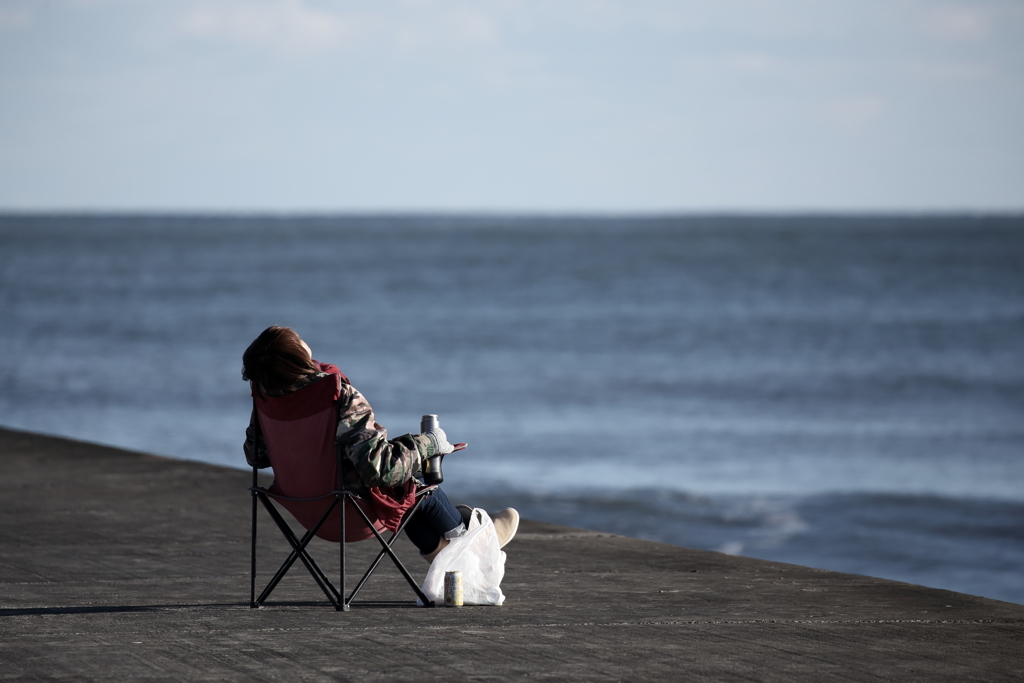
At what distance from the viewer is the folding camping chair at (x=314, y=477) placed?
5164 mm

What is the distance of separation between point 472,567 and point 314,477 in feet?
2.71

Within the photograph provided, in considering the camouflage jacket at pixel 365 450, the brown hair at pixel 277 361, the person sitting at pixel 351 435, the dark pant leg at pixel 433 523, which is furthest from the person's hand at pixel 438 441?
the brown hair at pixel 277 361

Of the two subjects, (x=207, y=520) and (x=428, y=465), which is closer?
(x=428, y=465)

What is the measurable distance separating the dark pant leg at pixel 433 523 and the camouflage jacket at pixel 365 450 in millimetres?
407

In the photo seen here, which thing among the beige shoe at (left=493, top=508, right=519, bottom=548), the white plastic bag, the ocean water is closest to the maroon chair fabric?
the white plastic bag

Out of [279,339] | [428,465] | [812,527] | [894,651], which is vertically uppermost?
[279,339]

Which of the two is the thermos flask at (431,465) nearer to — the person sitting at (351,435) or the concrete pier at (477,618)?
the person sitting at (351,435)

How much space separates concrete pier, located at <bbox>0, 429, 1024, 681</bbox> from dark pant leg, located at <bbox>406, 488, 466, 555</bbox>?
0.94ft

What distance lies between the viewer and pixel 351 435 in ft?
17.0

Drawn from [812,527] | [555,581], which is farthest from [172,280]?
[555,581]

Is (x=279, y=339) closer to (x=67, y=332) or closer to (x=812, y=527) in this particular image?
(x=812, y=527)

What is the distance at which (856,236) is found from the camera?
336 ft

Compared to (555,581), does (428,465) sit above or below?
above

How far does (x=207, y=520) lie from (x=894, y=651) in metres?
4.31
